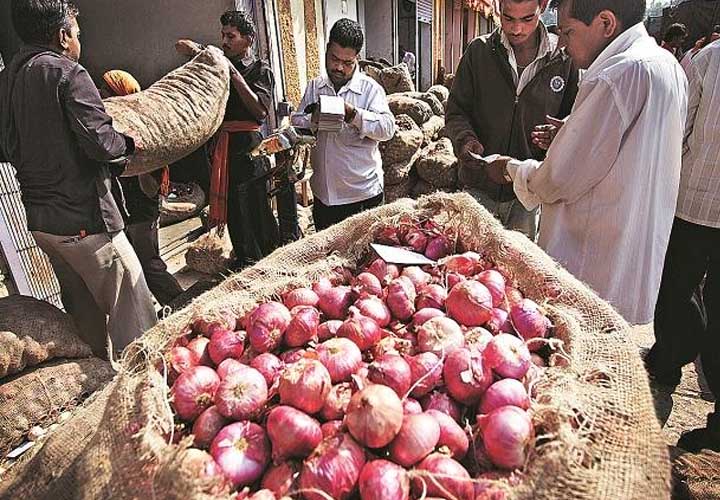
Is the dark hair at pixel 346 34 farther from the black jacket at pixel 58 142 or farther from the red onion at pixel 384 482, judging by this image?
the red onion at pixel 384 482

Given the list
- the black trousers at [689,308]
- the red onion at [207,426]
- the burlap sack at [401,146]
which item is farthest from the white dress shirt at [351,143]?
the red onion at [207,426]

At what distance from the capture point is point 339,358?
1237 mm

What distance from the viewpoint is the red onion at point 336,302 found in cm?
161

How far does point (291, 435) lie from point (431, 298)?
2.37ft

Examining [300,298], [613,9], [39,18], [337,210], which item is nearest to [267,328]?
[300,298]

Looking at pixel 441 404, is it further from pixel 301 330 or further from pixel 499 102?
pixel 499 102

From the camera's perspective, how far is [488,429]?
1.03 meters

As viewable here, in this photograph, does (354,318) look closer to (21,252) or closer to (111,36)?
(21,252)

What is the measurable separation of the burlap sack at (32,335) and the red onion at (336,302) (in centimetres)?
147

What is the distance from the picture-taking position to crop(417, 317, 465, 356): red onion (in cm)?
130

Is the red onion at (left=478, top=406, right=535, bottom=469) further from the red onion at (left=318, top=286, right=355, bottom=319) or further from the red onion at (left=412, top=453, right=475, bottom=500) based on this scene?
the red onion at (left=318, top=286, right=355, bottom=319)

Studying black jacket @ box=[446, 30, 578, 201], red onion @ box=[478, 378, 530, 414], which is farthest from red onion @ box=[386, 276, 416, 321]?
black jacket @ box=[446, 30, 578, 201]

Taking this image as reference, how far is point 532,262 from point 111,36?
226 inches

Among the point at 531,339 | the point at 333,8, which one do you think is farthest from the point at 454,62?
the point at 531,339
